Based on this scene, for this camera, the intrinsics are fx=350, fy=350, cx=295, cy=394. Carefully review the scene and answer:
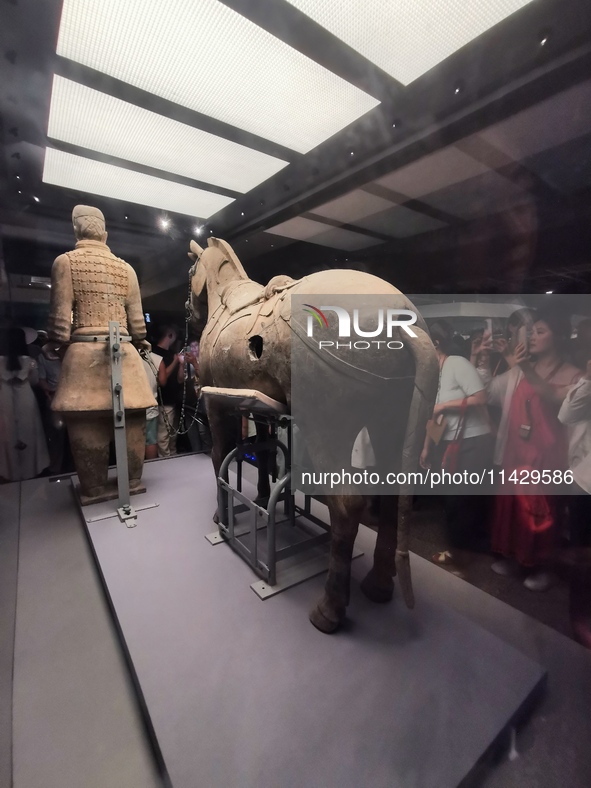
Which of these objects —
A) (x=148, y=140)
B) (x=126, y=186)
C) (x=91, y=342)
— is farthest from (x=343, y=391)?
(x=126, y=186)

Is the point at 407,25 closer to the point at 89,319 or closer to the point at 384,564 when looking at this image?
the point at 384,564

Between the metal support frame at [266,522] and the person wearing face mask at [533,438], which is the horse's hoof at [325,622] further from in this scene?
the person wearing face mask at [533,438]

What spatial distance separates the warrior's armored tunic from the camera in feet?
10.2

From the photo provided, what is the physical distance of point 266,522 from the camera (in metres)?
Answer: 2.82

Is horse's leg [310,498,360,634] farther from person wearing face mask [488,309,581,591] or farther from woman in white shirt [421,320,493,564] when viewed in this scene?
person wearing face mask [488,309,581,591]

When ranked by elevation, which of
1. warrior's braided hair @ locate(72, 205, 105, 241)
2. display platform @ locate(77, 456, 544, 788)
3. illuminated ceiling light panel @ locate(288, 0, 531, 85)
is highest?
illuminated ceiling light panel @ locate(288, 0, 531, 85)

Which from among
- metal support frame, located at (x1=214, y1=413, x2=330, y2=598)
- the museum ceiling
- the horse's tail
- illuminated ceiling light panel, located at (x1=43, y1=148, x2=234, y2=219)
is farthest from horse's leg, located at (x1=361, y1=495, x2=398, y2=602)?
illuminated ceiling light panel, located at (x1=43, y1=148, x2=234, y2=219)

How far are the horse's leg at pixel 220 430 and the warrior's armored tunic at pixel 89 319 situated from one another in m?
0.96

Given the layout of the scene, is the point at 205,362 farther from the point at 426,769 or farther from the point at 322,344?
the point at 426,769

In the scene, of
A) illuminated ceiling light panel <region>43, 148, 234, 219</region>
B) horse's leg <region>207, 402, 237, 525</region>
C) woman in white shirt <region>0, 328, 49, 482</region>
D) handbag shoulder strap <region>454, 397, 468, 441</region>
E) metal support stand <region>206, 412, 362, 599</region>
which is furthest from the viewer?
woman in white shirt <region>0, 328, 49, 482</region>

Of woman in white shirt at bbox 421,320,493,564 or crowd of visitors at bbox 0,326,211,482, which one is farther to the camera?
crowd of visitors at bbox 0,326,211,482

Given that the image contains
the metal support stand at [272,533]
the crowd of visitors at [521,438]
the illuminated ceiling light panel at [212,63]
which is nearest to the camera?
the crowd of visitors at [521,438]

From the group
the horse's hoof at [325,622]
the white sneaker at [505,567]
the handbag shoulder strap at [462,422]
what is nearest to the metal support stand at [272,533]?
the horse's hoof at [325,622]

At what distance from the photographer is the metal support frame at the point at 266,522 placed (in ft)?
7.13
